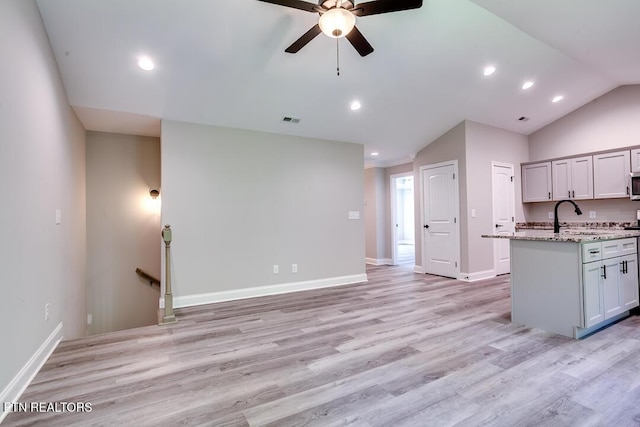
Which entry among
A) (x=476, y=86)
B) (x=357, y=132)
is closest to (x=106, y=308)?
(x=357, y=132)

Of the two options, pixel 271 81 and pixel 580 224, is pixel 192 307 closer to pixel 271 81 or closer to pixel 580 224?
pixel 271 81

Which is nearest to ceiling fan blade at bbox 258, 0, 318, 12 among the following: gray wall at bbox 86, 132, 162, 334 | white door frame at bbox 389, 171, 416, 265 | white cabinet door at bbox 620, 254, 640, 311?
gray wall at bbox 86, 132, 162, 334

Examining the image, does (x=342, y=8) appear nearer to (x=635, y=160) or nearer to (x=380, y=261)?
(x=635, y=160)

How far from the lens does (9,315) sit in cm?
192

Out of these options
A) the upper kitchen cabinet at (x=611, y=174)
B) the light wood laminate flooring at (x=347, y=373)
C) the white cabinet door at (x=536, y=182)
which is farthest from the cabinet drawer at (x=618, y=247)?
the white cabinet door at (x=536, y=182)

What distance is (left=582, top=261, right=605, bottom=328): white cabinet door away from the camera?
2793 mm

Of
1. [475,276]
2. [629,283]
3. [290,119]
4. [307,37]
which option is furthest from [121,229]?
[629,283]

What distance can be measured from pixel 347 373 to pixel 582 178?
5637mm

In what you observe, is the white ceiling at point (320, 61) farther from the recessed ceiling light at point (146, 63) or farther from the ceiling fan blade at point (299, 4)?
the ceiling fan blade at point (299, 4)

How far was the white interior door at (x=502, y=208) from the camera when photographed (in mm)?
5766

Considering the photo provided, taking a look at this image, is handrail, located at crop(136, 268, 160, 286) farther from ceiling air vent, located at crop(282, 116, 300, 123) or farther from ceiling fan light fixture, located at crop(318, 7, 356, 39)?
ceiling fan light fixture, located at crop(318, 7, 356, 39)

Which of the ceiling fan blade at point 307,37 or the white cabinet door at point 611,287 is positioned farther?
the white cabinet door at point 611,287

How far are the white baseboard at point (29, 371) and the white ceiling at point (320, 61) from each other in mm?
2553

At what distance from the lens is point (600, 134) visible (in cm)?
538
